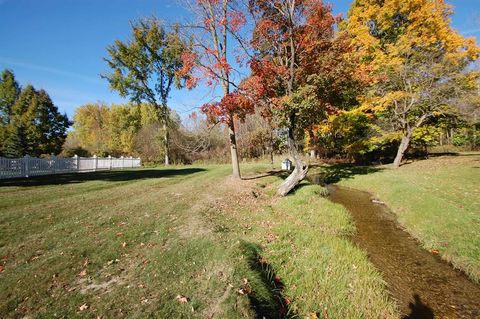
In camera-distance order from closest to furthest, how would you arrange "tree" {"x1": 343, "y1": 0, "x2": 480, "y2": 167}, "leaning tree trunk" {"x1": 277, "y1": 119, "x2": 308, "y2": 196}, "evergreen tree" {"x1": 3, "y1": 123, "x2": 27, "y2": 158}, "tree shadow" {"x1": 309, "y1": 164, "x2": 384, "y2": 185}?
"leaning tree trunk" {"x1": 277, "y1": 119, "x2": 308, "y2": 196} → "tree" {"x1": 343, "y1": 0, "x2": 480, "y2": 167} → "tree shadow" {"x1": 309, "y1": 164, "x2": 384, "y2": 185} → "evergreen tree" {"x1": 3, "y1": 123, "x2": 27, "y2": 158}

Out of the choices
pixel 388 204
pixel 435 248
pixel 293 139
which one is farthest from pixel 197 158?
pixel 435 248

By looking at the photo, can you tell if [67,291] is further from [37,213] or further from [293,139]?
[293,139]

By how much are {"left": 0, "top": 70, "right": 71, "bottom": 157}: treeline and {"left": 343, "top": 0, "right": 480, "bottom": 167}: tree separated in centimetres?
3129

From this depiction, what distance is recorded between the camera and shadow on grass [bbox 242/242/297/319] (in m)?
3.72

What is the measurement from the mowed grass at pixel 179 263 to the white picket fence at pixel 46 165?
6.50 metres

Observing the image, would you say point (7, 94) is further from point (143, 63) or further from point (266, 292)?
point (266, 292)

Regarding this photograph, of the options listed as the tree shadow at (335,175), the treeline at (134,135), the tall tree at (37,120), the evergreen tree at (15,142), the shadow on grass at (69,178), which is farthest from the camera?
the treeline at (134,135)

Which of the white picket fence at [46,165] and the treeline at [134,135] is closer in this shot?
the white picket fence at [46,165]

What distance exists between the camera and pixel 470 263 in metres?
5.35

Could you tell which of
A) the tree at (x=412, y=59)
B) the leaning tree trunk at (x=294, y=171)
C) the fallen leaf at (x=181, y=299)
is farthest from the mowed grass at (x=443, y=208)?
the fallen leaf at (x=181, y=299)

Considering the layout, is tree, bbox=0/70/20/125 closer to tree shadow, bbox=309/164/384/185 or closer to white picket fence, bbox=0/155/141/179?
white picket fence, bbox=0/155/141/179

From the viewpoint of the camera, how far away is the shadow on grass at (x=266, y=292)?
12.2 feet

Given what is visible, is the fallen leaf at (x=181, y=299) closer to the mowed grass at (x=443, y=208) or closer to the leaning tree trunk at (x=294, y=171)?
the mowed grass at (x=443, y=208)

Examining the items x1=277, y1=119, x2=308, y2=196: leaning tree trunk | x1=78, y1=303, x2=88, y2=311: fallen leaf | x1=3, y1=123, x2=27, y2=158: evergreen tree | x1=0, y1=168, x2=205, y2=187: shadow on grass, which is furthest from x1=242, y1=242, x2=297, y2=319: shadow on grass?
x1=3, y1=123, x2=27, y2=158: evergreen tree
